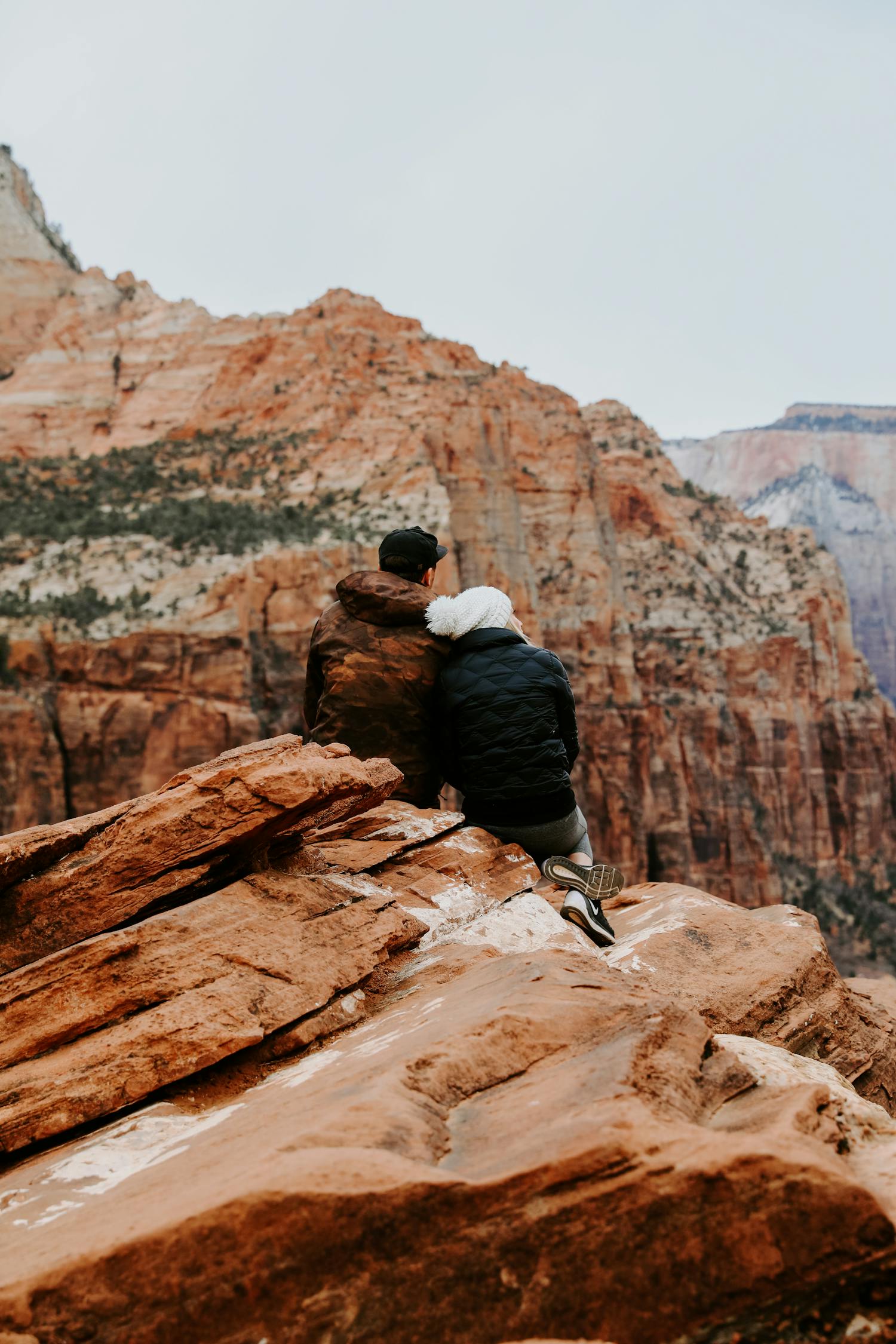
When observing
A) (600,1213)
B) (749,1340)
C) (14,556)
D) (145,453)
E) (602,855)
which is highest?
(145,453)

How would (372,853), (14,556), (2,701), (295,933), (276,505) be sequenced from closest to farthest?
(295,933) < (372,853) < (2,701) < (14,556) < (276,505)

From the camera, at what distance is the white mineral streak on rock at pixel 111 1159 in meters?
2.94

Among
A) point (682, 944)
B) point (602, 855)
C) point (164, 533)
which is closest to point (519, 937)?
point (682, 944)

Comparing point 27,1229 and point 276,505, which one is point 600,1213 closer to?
point 27,1229

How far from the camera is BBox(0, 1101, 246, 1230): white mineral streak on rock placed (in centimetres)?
294

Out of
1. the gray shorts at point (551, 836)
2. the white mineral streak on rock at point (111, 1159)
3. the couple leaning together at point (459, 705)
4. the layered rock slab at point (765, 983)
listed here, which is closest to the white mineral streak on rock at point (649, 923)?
the layered rock slab at point (765, 983)

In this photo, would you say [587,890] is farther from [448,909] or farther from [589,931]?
[448,909]

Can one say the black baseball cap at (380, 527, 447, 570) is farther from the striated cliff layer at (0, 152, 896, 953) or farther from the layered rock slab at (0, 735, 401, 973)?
the striated cliff layer at (0, 152, 896, 953)

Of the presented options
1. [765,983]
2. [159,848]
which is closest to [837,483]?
[765,983]

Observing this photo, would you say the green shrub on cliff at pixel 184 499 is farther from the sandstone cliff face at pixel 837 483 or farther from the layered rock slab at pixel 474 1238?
the sandstone cliff face at pixel 837 483

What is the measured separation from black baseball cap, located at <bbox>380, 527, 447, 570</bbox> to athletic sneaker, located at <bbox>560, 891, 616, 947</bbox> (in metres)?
2.47

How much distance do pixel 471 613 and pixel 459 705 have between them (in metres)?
0.60

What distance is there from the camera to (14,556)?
1033 inches

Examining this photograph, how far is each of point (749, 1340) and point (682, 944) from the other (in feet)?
9.31
